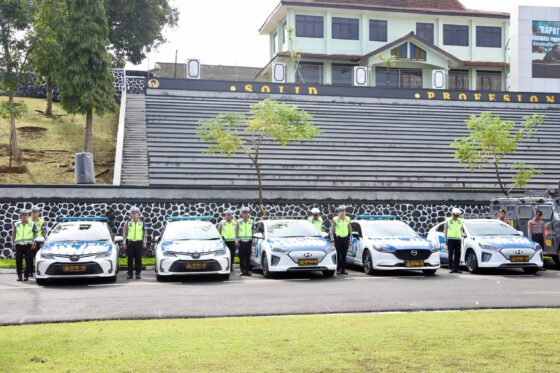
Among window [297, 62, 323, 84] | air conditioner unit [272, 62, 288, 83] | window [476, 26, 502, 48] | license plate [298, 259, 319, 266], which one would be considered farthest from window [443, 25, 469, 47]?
license plate [298, 259, 319, 266]

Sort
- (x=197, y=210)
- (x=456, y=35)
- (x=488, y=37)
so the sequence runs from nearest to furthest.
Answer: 1. (x=197, y=210)
2. (x=456, y=35)
3. (x=488, y=37)

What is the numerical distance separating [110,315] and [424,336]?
201 inches

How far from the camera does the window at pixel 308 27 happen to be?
52219 millimetres

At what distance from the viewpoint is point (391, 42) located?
51656mm

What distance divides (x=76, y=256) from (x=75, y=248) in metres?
0.35

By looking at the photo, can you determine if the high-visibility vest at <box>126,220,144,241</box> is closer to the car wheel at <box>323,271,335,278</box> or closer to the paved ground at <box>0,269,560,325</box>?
the paved ground at <box>0,269,560,325</box>

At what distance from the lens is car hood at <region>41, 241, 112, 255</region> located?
16641 mm

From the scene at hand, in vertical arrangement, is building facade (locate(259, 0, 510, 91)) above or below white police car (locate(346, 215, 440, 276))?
above

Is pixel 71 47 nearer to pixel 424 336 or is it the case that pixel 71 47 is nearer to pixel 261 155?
pixel 261 155

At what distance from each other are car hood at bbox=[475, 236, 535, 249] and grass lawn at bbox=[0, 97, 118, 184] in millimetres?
17063

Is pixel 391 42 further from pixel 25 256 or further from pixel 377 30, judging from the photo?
pixel 25 256

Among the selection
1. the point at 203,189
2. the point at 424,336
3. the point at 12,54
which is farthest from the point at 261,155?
the point at 424,336

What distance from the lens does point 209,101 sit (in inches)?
1484

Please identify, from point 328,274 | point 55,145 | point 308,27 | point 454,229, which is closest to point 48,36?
point 55,145
